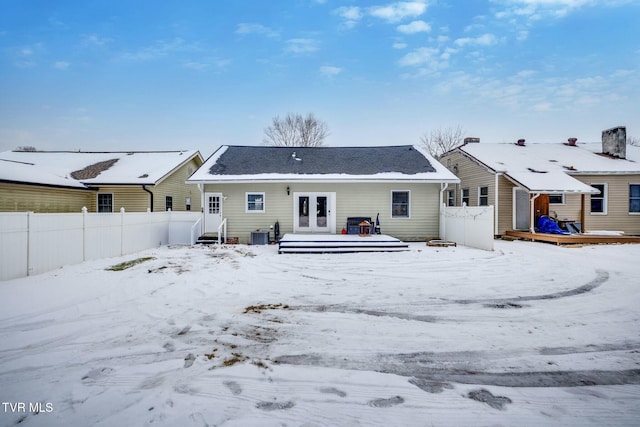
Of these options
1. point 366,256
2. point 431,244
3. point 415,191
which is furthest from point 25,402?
point 415,191

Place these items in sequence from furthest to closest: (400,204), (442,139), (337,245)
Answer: (442,139) → (400,204) → (337,245)

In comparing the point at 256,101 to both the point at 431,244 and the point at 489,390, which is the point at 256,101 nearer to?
the point at 431,244

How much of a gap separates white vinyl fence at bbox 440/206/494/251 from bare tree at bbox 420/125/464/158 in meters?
24.2

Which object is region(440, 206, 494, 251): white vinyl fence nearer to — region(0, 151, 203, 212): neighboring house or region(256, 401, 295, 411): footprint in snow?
region(256, 401, 295, 411): footprint in snow

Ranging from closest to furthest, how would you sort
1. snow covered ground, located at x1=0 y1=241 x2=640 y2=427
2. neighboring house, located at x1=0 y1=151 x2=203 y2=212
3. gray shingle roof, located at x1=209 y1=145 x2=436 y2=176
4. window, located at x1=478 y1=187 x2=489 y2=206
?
snow covered ground, located at x1=0 y1=241 x2=640 y2=427
neighboring house, located at x1=0 y1=151 x2=203 y2=212
gray shingle roof, located at x1=209 y1=145 x2=436 y2=176
window, located at x1=478 y1=187 x2=489 y2=206

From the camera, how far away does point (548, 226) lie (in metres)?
14.1

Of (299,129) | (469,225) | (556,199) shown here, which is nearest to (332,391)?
(469,225)

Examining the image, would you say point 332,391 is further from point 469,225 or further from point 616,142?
point 616,142

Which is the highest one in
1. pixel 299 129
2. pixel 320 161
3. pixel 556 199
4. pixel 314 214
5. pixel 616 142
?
pixel 299 129

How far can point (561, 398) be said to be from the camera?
8.75 feet

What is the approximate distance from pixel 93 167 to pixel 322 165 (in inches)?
528

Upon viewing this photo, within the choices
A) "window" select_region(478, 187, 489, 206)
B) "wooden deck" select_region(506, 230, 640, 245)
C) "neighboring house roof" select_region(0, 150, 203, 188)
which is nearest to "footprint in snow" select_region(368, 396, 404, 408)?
"wooden deck" select_region(506, 230, 640, 245)

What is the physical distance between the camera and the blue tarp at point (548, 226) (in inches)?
548

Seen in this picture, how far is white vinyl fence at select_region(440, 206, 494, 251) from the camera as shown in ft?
36.7
